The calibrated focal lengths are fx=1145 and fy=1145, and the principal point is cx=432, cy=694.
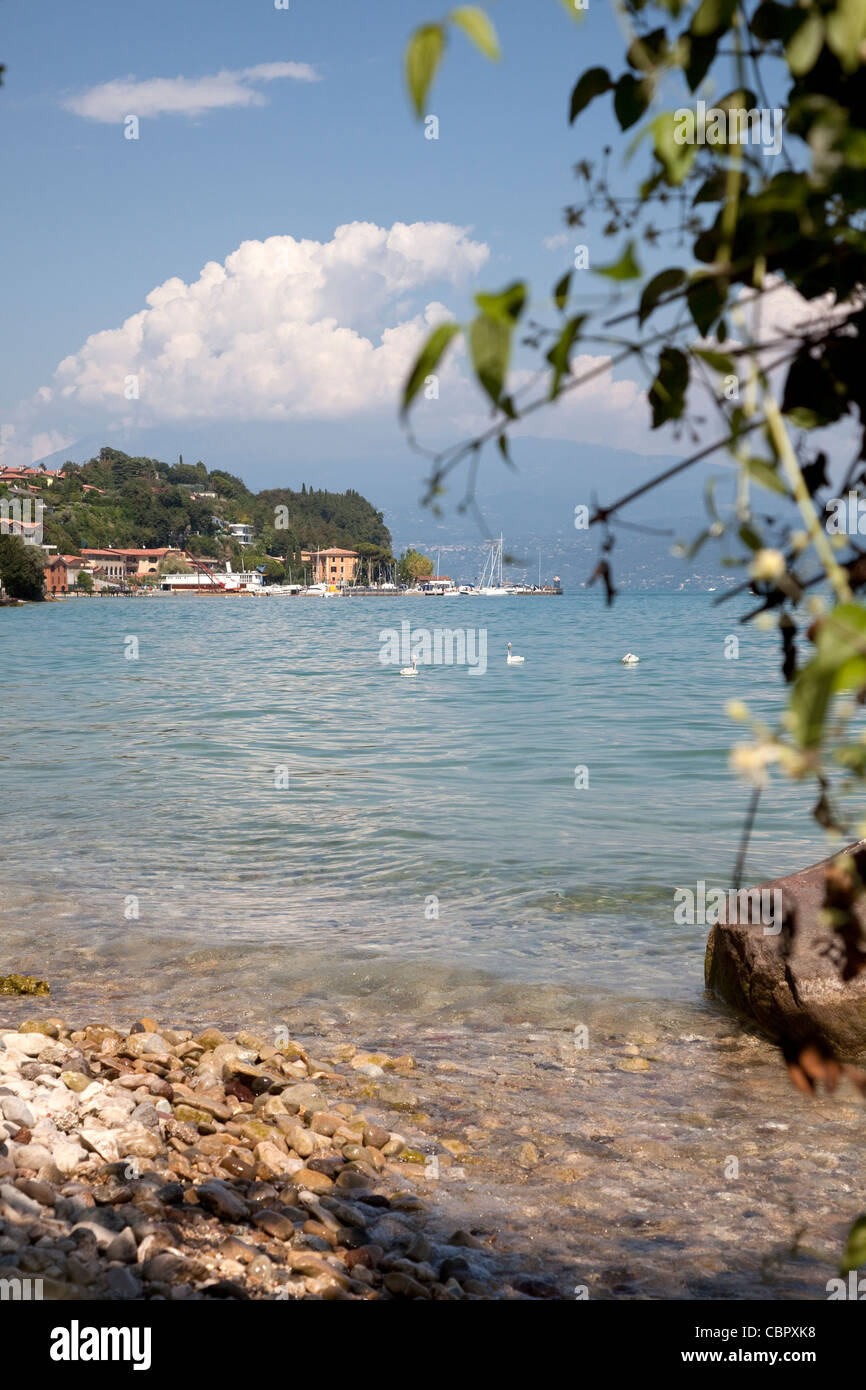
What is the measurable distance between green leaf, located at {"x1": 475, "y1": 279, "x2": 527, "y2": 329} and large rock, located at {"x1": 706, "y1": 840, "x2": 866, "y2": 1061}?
658 centimetres

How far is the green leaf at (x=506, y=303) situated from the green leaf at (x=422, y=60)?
171 millimetres

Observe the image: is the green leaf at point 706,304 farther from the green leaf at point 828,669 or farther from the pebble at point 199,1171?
the pebble at point 199,1171

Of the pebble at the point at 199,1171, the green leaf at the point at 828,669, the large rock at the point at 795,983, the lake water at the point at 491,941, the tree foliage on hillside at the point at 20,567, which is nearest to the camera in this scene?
the green leaf at the point at 828,669

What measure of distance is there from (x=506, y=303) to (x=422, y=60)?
218 millimetres

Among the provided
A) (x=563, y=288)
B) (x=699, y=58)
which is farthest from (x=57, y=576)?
(x=563, y=288)

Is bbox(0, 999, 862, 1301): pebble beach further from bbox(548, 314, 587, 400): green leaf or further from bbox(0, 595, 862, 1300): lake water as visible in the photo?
bbox(548, 314, 587, 400): green leaf

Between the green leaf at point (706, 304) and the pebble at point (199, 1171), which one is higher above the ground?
the green leaf at point (706, 304)

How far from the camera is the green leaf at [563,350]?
1.05 meters

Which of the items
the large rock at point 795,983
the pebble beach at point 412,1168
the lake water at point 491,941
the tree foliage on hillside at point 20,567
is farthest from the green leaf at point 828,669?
the tree foliage on hillside at point 20,567

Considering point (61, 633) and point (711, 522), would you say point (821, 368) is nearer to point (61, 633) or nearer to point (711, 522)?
point (711, 522)

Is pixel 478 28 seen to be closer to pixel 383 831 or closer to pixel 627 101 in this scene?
pixel 627 101
